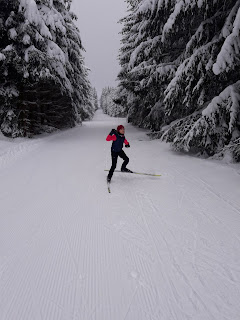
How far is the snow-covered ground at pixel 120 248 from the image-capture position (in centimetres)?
235

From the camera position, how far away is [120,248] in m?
3.28

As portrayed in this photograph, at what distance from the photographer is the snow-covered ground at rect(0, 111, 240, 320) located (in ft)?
7.70

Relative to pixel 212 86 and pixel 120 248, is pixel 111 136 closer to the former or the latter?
pixel 120 248

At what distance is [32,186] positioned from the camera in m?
5.84

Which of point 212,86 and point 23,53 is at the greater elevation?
point 23,53

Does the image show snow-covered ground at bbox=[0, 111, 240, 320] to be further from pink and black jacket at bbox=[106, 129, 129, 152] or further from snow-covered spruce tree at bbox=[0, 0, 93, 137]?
snow-covered spruce tree at bbox=[0, 0, 93, 137]

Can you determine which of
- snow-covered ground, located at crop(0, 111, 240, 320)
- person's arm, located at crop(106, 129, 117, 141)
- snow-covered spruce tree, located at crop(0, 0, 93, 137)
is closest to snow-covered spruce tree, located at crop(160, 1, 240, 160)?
snow-covered ground, located at crop(0, 111, 240, 320)

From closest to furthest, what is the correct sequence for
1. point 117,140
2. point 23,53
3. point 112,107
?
point 117,140
point 23,53
point 112,107

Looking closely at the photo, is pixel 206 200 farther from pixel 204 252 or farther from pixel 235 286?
pixel 235 286

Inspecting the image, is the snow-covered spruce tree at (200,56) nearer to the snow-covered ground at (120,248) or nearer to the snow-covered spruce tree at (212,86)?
the snow-covered spruce tree at (212,86)

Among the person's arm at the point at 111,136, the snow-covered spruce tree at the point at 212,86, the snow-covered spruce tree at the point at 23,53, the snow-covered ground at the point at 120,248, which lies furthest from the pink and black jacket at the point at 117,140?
the snow-covered spruce tree at the point at 23,53

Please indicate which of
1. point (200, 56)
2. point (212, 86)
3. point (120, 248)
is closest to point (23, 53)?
point (200, 56)

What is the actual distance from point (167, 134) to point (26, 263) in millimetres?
8192

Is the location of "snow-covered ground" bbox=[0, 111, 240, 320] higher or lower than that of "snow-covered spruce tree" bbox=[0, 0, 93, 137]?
lower
